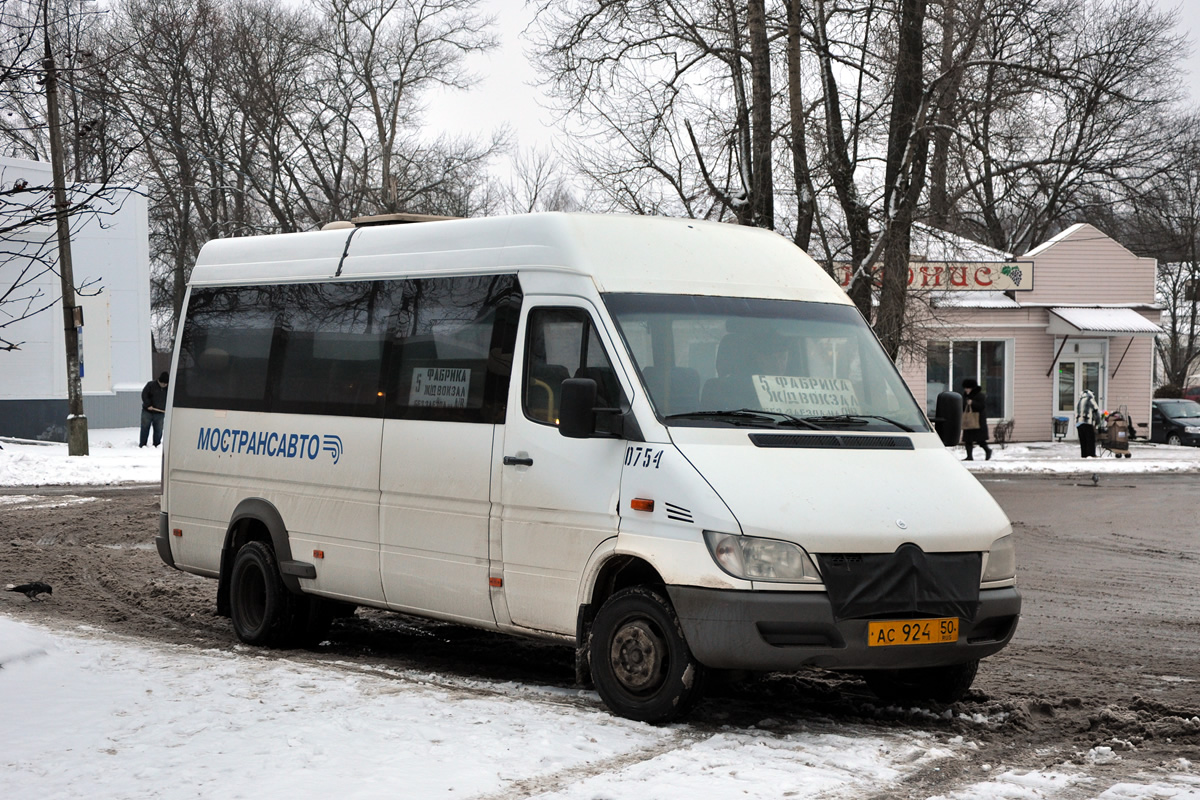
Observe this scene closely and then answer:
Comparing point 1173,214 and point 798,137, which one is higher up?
point 1173,214

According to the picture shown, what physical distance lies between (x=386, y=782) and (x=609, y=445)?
2240mm

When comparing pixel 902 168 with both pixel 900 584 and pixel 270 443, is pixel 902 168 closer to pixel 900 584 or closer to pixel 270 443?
pixel 270 443

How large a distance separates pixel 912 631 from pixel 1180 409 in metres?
39.4

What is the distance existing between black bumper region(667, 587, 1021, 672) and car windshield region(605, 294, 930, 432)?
975 mm

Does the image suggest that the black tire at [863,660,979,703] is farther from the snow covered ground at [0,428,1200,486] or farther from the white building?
the white building

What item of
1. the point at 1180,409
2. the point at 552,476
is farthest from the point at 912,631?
the point at 1180,409

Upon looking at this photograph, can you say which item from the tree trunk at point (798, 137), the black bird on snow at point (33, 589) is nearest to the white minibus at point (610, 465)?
the black bird on snow at point (33, 589)

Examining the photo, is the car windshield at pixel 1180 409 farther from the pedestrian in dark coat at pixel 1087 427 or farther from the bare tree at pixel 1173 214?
the pedestrian in dark coat at pixel 1087 427

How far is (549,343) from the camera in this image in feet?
25.2

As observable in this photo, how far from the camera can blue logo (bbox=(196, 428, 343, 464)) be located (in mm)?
9055

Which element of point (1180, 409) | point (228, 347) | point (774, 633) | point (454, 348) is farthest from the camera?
point (1180, 409)

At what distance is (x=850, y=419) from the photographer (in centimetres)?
741

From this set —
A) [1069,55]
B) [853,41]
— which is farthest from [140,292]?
[1069,55]

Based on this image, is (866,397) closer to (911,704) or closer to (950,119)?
(911,704)
